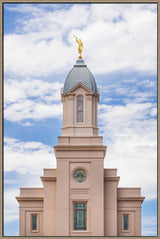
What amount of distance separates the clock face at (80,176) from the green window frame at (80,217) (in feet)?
6.23

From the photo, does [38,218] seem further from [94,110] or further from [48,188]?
[94,110]

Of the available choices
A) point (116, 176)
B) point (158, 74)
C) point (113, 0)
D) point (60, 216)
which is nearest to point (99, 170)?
point (116, 176)

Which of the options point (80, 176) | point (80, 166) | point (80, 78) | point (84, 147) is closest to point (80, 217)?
point (80, 176)

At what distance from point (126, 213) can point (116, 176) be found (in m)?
3.13

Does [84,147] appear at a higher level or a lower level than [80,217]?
higher

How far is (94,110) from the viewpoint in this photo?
1837 inches

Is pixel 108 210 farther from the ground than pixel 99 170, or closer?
closer

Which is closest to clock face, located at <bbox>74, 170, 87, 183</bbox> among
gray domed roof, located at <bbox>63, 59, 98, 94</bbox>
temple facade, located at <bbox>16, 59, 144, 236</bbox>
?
temple facade, located at <bbox>16, 59, 144, 236</bbox>

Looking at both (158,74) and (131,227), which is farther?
(131,227)

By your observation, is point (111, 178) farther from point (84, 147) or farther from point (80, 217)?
point (80, 217)

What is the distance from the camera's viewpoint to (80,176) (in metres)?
44.8

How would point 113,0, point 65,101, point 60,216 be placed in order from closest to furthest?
point 113,0
point 60,216
point 65,101

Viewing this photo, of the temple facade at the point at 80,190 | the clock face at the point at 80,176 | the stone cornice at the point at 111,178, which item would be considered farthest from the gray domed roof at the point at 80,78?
the stone cornice at the point at 111,178

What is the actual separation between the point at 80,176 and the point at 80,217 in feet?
10.2
